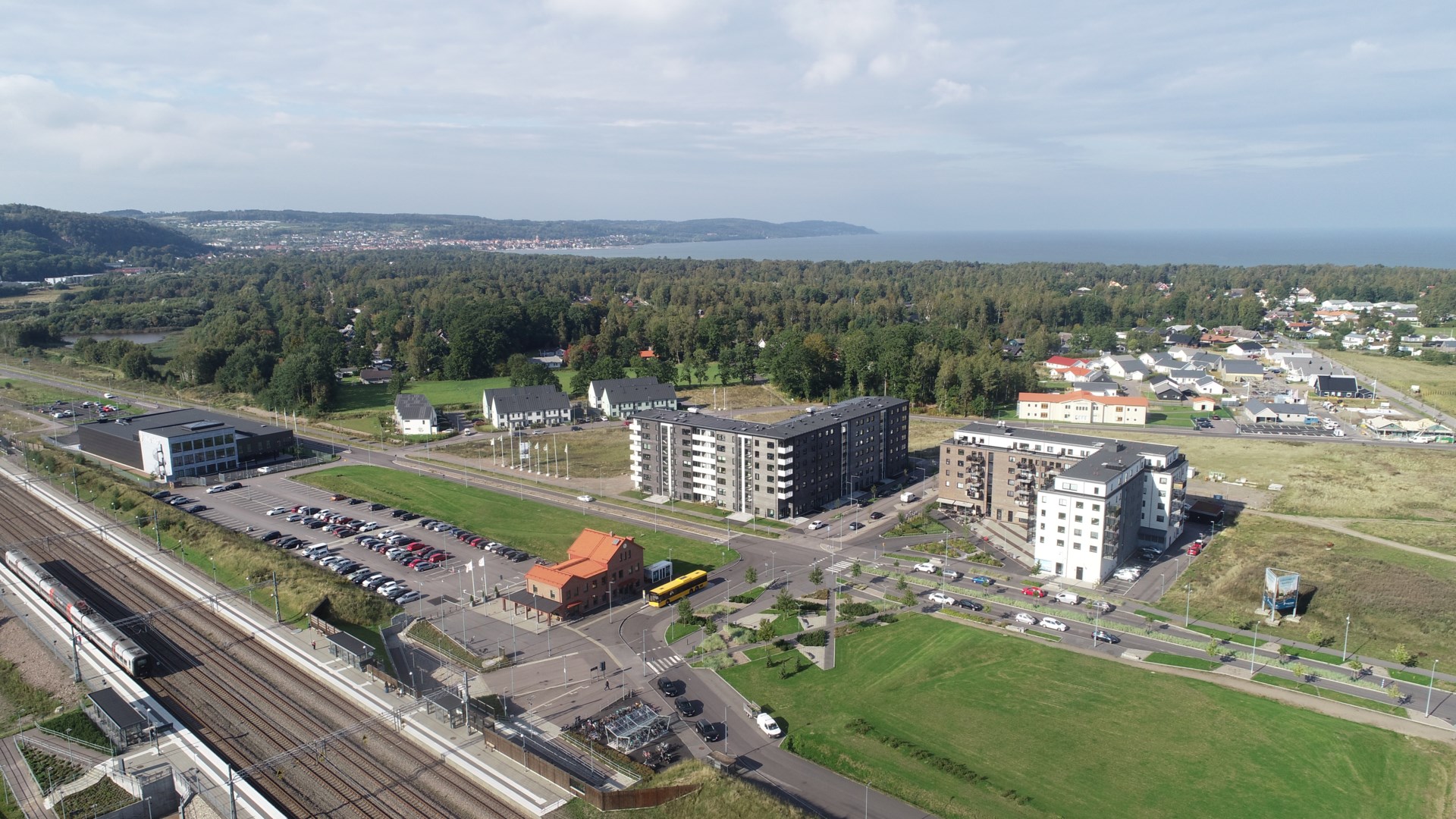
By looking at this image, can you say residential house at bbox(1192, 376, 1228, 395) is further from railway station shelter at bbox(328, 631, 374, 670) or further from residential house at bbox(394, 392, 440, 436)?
railway station shelter at bbox(328, 631, 374, 670)

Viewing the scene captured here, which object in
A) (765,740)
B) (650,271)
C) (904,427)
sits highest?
(650,271)

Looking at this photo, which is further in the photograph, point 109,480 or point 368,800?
point 109,480

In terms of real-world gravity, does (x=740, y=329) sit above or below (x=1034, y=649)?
above

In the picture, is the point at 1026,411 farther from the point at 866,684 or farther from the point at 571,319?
the point at 571,319

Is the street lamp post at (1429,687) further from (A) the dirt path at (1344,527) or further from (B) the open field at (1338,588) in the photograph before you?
(A) the dirt path at (1344,527)

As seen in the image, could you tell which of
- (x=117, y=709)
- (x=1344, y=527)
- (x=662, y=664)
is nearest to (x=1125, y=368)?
(x=1344, y=527)

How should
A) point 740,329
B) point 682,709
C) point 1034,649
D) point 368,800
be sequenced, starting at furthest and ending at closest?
point 740,329 < point 1034,649 < point 682,709 < point 368,800

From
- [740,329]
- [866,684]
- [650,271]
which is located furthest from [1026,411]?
[650,271]
